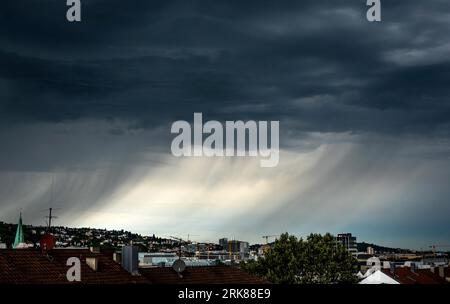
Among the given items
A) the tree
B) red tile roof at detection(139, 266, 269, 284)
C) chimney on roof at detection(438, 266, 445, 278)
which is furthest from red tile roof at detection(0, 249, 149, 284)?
chimney on roof at detection(438, 266, 445, 278)

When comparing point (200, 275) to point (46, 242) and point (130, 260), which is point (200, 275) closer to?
point (130, 260)

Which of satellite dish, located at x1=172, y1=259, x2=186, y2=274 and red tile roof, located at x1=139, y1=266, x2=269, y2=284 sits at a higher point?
satellite dish, located at x1=172, y1=259, x2=186, y2=274

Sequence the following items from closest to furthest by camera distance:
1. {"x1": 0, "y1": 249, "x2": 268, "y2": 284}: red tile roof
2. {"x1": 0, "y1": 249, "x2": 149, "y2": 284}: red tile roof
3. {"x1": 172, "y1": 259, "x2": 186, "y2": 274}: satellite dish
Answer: {"x1": 0, "y1": 249, "x2": 149, "y2": 284}: red tile roof < {"x1": 0, "y1": 249, "x2": 268, "y2": 284}: red tile roof < {"x1": 172, "y1": 259, "x2": 186, "y2": 274}: satellite dish

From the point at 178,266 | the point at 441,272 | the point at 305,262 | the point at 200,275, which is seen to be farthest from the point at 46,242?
the point at 441,272

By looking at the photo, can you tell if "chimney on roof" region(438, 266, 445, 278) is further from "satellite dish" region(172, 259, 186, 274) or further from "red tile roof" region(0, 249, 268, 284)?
"satellite dish" region(172, 259, 186, 274)

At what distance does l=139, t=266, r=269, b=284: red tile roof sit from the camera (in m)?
41.4

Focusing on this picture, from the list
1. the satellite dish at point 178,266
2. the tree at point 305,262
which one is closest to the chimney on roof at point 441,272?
the tree at point 305,262

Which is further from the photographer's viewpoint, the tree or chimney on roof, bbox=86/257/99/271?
the tree

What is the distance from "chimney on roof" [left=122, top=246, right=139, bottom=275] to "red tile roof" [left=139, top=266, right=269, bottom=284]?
3.72 feet
